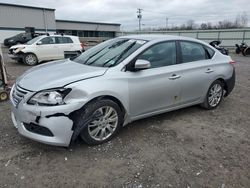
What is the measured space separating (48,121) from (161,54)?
7.17 ft

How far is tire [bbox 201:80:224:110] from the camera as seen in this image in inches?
190

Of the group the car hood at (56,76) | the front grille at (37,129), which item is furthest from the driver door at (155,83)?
the front grille at (37,129)

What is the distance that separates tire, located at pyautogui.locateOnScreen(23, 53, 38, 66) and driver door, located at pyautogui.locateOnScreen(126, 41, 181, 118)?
9.23m

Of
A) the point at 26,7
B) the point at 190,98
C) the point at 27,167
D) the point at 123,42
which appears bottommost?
the point at 27,167

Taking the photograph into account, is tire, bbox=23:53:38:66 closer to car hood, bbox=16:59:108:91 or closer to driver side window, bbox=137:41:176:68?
car hood, bbox=16:59:108:91

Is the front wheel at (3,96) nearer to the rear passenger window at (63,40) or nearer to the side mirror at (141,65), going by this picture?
the side mirror at (141,65)

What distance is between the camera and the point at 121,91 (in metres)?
3.40

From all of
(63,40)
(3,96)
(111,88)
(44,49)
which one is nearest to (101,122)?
(111,88)

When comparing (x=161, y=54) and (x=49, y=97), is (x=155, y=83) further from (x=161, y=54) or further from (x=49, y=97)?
(x=49, y=97)

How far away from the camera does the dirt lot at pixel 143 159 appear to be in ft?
8.84

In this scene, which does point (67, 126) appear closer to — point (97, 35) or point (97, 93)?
point (97, 93)

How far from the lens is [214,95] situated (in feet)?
16.2

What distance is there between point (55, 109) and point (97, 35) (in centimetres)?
4820

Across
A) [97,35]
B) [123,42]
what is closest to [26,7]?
[97,35]
